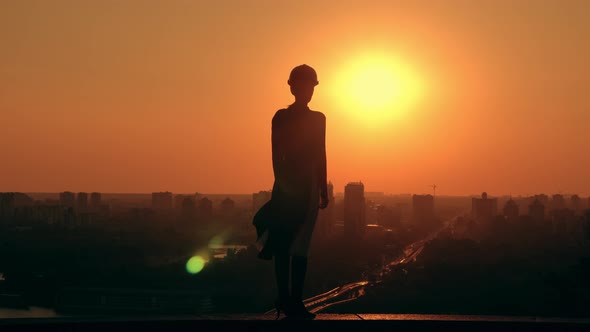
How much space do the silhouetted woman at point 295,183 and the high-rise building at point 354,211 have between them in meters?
74.3

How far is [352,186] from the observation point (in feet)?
291

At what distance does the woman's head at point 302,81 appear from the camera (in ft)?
25.9

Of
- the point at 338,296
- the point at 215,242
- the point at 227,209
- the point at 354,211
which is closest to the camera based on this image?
the point at 338,296

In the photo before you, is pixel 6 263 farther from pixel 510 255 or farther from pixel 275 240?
pixel 275 240

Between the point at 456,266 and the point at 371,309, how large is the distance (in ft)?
61.3

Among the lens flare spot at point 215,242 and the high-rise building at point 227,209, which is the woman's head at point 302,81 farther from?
the high-rise building at point 227,209

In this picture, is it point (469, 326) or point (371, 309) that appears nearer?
point (469, 326)

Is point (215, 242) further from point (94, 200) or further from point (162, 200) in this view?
point (94, 200)

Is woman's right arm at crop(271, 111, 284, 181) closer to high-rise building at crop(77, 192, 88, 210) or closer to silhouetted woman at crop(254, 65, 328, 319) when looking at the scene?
silhouetted woman at crop(254, 65, 328, 319)

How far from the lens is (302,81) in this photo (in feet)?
25.9

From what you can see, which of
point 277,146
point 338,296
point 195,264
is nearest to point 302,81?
point 277,146

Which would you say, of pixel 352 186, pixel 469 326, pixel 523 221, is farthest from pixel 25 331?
pixel 523 221

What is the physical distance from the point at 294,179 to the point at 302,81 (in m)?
0.90

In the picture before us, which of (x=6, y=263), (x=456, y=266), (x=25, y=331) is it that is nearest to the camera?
(x=25, y=331)
